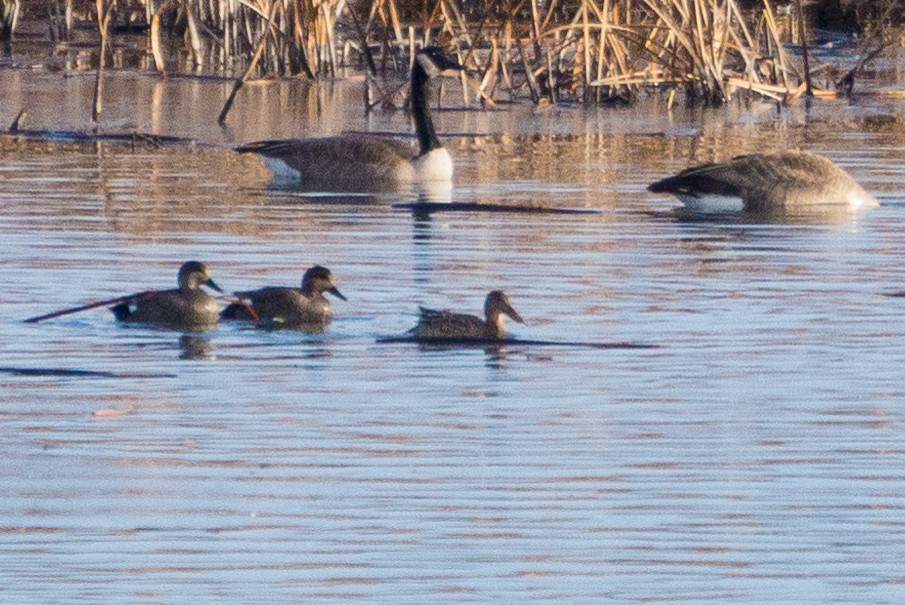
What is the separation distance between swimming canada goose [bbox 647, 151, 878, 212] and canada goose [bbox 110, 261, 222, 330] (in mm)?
5914

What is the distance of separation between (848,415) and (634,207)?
756 cm

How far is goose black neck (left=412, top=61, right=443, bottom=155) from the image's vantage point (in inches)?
696

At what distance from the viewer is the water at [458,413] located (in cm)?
584

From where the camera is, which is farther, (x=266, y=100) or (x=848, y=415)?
(x=266, y=100)

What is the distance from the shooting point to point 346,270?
12055 millimetres

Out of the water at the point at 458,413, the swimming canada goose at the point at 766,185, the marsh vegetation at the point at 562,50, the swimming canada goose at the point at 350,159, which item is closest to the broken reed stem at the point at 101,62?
the marsh vegetation at the point at 562,50

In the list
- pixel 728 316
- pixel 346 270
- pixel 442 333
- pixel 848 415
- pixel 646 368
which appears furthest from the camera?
pixel 346 270

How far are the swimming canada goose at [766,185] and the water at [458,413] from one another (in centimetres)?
27

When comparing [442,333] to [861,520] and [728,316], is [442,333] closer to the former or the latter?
[728,316]

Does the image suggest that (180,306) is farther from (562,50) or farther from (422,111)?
(562,50)

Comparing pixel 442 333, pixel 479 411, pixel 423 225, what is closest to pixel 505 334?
A: pixel 442 333

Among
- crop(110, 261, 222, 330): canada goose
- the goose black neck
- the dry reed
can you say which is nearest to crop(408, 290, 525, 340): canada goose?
crop(110, 261, 222, 330): canada goose

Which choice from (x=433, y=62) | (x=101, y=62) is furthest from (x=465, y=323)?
(x=101, y=62)

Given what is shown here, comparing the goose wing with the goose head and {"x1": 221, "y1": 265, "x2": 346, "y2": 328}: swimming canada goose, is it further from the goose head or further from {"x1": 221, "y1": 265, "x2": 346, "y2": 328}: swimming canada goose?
{"x1": 221, "y1": 265, "x2": 346, "y2": 328}: swimming canada goose
